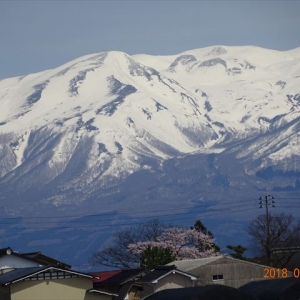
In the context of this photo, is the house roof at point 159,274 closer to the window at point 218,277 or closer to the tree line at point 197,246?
the window at point 218,277

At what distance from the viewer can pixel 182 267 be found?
57500mm

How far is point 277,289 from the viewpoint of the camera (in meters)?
42.8

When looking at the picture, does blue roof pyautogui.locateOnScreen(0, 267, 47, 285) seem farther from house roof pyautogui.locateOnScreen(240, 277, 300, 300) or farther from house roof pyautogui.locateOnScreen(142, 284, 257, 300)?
house roof pyautogui.locateOnScreen(240, 277, 300, 300)

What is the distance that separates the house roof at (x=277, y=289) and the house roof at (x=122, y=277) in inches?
264

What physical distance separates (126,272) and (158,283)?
3.02 metres

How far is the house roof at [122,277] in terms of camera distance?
51.7m

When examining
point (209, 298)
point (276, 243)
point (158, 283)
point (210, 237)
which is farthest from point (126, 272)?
point (210, 237)

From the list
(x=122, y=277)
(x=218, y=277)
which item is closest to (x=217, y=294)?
(x=122, y=277)

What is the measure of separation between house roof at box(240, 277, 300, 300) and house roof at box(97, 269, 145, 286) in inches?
264

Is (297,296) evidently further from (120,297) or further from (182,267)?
(182,267)

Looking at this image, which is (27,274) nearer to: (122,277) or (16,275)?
(16,275)

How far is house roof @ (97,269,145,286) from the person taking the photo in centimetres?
5169

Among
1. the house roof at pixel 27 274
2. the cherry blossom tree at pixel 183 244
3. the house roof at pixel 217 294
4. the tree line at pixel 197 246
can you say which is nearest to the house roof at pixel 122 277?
the house roof at pixel 27 274

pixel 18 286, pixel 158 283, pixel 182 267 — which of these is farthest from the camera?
pixel 182 267
